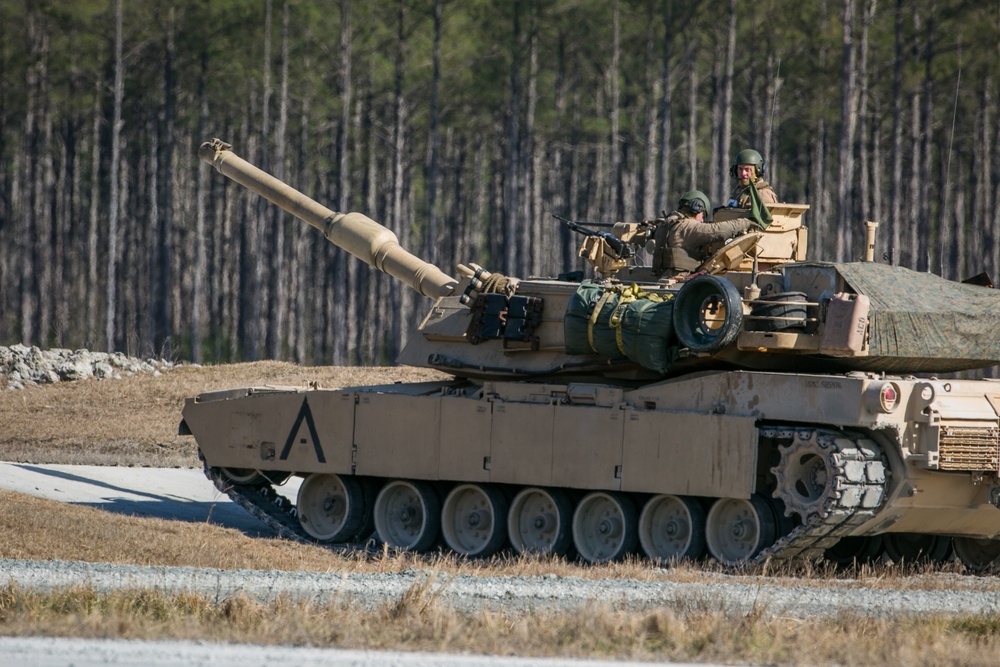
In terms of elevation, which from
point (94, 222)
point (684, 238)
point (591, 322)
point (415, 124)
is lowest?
point (591, 322)

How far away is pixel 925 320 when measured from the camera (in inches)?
535

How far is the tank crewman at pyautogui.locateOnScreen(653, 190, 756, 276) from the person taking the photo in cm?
1480

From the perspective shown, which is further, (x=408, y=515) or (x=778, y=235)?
(x=408, y=515)

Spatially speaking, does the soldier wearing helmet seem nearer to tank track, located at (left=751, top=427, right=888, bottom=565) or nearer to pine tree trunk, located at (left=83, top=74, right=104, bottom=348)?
tank track, located at (left=751, top=427, right=888, bottom=565)

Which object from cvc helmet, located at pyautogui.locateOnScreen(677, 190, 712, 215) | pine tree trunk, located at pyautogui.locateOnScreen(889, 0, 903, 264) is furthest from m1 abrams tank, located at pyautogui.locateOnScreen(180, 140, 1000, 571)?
pine tree trunk, located at pyautogui.locateOnScreen(889, 0, 903, 264)

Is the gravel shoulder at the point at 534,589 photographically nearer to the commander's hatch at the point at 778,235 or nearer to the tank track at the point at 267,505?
the commander's hatch at the point at 778,235

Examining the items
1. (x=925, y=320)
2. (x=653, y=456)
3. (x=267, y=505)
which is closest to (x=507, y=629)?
(x=653, y=456)

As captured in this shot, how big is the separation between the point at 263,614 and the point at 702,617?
2.63 m

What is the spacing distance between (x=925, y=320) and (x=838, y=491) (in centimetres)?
225

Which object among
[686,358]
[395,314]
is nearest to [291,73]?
[395,314]

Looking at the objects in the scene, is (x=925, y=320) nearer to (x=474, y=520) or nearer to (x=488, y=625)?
(x=474, y=520)

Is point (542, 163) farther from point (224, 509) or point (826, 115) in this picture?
point (224, 509)

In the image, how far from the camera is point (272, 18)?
131 feet

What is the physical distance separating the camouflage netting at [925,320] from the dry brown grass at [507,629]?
15.0 ft
